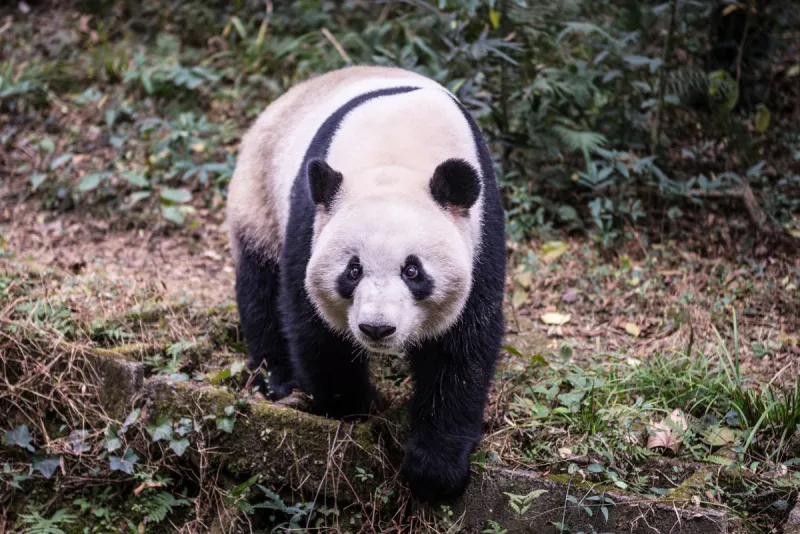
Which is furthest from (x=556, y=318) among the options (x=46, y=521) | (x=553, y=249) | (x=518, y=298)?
(x=46, y=521)

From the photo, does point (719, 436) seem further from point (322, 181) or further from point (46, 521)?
point (46, 521)

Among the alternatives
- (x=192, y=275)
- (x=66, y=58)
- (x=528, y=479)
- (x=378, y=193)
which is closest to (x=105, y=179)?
(x=192, y=275)

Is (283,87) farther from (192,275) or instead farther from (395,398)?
(395,398)

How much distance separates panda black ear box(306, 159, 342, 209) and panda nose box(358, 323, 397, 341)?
2.24 feet

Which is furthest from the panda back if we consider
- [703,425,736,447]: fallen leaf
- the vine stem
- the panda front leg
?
the vine stem

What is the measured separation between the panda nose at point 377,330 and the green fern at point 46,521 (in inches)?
91.9

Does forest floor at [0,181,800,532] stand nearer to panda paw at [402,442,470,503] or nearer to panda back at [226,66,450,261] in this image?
panda paw at [402,442,470,503]

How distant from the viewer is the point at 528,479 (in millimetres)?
3750

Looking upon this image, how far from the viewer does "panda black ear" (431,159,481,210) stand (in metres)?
3.50

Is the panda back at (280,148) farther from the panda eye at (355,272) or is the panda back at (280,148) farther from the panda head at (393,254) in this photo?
the panda eye at (355,272)

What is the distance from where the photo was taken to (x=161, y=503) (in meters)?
4.32

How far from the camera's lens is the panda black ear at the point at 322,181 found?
3.58 metres

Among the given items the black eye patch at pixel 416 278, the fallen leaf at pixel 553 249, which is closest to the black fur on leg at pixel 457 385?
the black eye patch at pixel 416 278

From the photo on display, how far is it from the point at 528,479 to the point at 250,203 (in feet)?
8.64
